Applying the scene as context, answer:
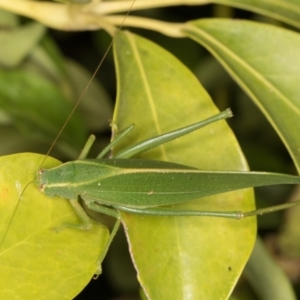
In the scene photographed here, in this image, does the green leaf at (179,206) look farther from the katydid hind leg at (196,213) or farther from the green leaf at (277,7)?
the green leaf at (277,7)

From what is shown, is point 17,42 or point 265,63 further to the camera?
point 17,42

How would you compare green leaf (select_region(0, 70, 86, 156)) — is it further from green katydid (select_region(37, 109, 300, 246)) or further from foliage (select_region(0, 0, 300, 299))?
green katydid (select_region(37, 109, 300, 246))

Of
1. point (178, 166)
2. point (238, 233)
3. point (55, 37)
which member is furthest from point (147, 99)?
point (55, 37)

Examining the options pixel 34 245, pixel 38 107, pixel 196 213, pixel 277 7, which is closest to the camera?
pixel 34 245

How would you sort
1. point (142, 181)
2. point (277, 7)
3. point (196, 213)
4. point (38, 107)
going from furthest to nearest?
point (38, 107) → point (277, 7) → point (142, 181) → point (196, 213)

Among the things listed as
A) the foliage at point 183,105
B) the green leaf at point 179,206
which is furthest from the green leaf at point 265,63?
the green leaf at point 179,206

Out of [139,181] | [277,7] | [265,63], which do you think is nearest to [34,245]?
[139,181]

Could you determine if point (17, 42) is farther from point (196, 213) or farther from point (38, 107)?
point (196, 213)

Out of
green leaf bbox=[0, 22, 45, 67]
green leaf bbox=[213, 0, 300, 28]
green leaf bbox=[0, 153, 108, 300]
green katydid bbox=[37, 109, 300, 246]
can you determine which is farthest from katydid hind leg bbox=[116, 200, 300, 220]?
green leaf bbox=[0, 22, 45, 67]
